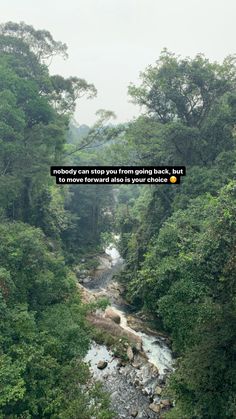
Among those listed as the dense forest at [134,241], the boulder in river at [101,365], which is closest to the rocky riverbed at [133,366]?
the boulder in river at [101,365]

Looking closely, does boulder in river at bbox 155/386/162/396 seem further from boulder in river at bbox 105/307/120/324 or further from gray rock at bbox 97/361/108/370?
boulder in river at bbox 105/307/120/324

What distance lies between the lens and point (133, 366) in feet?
54.6

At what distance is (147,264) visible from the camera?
18.2 metres

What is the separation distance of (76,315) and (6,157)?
11.8 m

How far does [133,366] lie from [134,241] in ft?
36.6

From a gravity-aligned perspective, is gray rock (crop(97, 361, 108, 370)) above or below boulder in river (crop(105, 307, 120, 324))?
below

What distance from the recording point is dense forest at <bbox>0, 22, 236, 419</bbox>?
10977mm

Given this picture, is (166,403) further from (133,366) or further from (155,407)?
(133,366)

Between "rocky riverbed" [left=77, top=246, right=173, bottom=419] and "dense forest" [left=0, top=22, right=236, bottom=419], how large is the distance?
1.26m

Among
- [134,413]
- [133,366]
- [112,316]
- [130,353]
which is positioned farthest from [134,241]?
[134,413]

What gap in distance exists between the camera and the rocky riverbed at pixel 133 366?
14023 millimetres

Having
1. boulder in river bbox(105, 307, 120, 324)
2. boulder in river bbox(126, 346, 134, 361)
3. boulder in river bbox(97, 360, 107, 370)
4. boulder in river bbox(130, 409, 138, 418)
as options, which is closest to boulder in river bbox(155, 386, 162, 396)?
boulder in river bbox(130, 409, 138, 418)

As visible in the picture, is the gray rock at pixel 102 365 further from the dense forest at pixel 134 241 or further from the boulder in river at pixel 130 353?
the dense forest at pixel 134 241

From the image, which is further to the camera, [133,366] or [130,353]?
[130,353]
